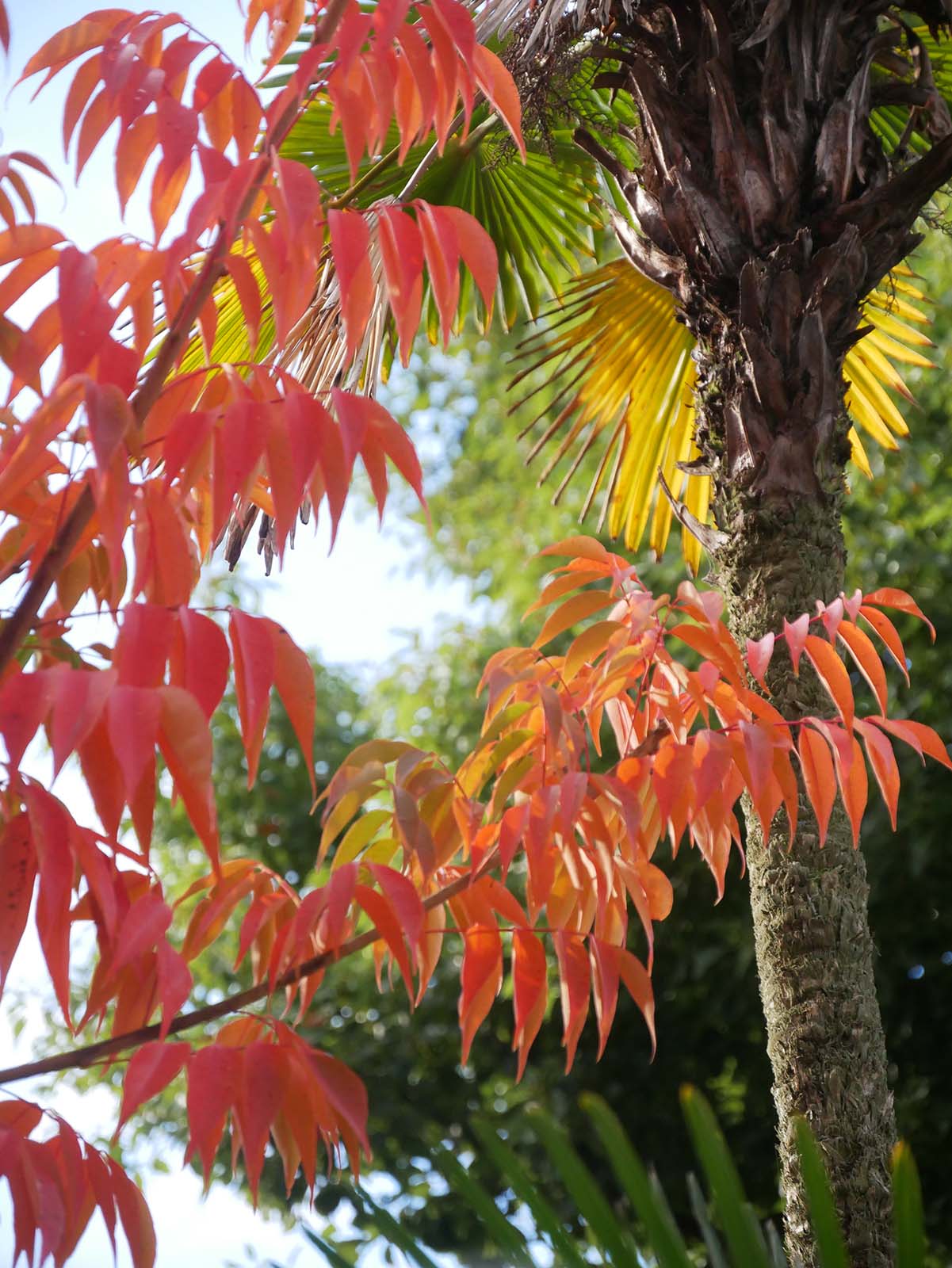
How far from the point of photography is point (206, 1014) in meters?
0.95

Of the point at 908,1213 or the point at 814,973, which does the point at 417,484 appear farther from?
the point at 814,973

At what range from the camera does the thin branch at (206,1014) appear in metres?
0.90

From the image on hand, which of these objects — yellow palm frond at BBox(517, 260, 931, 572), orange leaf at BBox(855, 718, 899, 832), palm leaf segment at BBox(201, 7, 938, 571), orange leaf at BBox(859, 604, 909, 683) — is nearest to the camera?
orange leaf at BBox(855, 718, 899, 832)

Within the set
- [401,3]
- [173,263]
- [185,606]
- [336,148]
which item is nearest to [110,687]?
[185,606]

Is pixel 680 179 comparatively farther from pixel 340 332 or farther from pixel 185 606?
pixel 185 606

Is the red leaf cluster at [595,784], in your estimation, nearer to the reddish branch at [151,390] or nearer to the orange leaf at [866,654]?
the orange leaf at [866,654]

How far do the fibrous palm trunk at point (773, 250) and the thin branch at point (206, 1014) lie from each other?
53cm

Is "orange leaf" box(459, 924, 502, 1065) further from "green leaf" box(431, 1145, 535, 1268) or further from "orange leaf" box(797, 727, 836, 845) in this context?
"orange leaf" box(797, 727, 836, 845)

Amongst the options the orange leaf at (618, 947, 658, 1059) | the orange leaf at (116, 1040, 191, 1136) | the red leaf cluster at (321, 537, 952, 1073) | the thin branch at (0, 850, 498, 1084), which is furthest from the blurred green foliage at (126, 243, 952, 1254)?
the orange leaf at (116, 1040, 191, 1136)

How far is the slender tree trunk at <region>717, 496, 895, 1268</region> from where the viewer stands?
50.6 inches

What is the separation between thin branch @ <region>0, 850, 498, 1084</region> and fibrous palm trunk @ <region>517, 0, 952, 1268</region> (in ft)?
1.73

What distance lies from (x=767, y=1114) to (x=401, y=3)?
3693mm

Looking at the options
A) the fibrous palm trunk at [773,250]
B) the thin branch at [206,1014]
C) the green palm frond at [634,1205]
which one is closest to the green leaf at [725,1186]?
the green palm frond at [634,1205]

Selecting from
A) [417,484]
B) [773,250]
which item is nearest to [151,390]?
[417,484]
